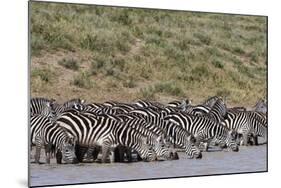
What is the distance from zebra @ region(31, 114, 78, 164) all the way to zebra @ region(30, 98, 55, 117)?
0.12 feet

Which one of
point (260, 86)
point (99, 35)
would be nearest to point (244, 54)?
point (260, 86)

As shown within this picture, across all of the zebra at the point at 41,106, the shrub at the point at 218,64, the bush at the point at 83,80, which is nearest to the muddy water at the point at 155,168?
the zebra at the point at 41,106

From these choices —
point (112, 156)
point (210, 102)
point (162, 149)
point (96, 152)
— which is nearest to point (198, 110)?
point (210, 102)

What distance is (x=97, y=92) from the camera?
5613mm

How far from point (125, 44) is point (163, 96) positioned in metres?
0.56

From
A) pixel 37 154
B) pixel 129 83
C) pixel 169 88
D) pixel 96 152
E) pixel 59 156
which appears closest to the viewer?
pixel 37 154

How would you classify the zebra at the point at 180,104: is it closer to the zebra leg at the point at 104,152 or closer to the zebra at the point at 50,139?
the zebra leg at the point at 104,152

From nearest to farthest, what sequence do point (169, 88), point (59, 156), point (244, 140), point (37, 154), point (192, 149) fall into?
point (37, 154) → point (59, 156) → point (169, 88) → point (192, 149) → point (244, 140)

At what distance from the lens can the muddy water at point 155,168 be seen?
5.43 metres

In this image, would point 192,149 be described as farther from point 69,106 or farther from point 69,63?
point 69,63

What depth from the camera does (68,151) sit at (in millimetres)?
5496

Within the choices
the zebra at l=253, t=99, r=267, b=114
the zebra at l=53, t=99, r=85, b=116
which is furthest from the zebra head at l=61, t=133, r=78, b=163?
the zebra at l=253, t=99, r=267, b=114

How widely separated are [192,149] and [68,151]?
115 cm

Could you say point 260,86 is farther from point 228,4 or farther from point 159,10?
point 159,10
